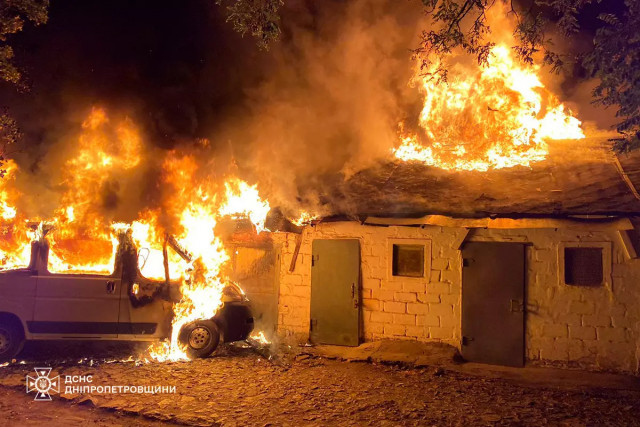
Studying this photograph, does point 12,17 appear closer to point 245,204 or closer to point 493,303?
point 245,204

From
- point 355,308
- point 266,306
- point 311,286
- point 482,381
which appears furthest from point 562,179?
point 266,306

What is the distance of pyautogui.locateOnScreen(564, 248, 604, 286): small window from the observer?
288 inches

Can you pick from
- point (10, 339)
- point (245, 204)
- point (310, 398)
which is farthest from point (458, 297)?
point (10, 339)

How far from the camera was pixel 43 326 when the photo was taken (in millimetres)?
7312

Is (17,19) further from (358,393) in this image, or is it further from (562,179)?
(562,179)

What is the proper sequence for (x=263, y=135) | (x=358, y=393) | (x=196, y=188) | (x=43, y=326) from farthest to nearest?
(x=263, y=135), (x=196, y=188), (x=43, y=326), (x=358, y=393)

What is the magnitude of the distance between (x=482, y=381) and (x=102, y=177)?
10867 mm

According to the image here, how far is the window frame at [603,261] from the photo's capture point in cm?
718

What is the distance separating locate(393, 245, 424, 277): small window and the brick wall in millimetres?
147

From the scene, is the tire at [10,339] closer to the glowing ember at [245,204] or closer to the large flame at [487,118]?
the glowing ember at [245,204]

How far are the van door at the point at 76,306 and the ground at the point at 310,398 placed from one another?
58 cm

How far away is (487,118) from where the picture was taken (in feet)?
38.3

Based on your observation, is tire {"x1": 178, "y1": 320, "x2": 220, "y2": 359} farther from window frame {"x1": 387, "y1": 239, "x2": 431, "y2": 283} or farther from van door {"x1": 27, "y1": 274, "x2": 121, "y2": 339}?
window frame {"x1": 387, "y1": 239, "x2": 431, "y2": 283}

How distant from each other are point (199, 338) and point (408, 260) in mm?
4499
